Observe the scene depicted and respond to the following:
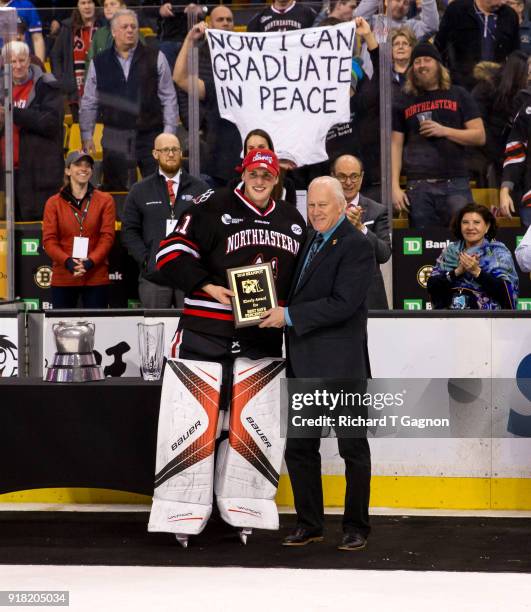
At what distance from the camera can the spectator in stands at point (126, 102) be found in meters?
9.08

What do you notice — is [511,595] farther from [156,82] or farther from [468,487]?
[156,82]

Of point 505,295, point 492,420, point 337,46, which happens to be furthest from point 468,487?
point 337,46

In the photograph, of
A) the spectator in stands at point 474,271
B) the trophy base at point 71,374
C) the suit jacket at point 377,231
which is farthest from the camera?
the suit jacket at point 377,231

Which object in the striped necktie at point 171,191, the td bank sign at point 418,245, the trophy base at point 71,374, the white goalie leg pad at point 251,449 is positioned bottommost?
the white goalie leg pad at point 251,449

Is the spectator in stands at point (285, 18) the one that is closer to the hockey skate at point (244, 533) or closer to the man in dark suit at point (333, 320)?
the man in dark suit at point (333, 320)

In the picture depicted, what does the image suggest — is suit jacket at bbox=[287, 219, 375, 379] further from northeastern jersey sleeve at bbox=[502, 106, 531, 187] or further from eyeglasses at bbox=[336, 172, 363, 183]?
northeastern jersey sleeve at bbox=[502, 106, 531, 187]

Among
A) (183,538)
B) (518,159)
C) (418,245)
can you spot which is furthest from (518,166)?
(183,538)

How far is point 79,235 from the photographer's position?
856 cm

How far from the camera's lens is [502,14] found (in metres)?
8.98

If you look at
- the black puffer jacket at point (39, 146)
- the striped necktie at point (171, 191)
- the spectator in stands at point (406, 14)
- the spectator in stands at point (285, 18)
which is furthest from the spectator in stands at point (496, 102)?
the black puffer jacket at point (39, 146)

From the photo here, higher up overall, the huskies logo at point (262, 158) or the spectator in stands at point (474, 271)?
the huskies logo at point (262, 158)

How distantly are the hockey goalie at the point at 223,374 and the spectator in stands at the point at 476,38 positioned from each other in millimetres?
3766

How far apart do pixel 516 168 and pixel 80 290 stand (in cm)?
330

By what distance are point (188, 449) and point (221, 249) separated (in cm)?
94
